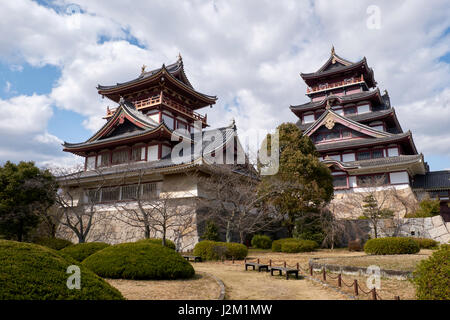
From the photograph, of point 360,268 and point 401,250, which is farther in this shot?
point 401,250

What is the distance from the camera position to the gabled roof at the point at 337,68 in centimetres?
4091

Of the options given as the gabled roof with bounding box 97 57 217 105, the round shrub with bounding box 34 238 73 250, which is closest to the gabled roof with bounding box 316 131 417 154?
the gabled roof with bounding box 97 57 217 105

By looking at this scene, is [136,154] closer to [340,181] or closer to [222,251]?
[222,251]

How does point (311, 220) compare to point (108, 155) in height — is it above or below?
below

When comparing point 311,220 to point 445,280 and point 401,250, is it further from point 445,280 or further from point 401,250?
point 445,280

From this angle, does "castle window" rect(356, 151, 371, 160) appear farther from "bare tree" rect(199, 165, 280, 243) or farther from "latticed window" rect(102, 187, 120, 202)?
"latticed window" rect(102, 187, 120, 202)

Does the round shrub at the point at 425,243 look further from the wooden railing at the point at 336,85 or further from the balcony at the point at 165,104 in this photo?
the wooden railing at the point at 336,85

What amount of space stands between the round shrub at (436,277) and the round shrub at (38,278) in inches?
219
